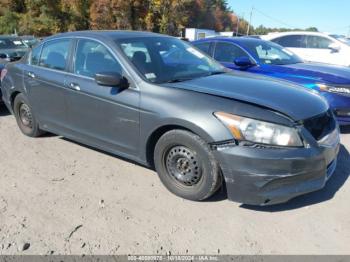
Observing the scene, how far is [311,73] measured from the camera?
5.85m

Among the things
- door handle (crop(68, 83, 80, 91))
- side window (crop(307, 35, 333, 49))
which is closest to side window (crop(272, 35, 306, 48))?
side window (crop(307, 35, 333, 49))

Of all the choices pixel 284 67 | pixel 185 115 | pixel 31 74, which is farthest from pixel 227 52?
pixel 185 115

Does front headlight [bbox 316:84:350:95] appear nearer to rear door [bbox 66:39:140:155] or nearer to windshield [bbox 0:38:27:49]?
rear door [bbox 66:39:140:155]

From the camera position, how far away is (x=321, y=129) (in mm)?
3455

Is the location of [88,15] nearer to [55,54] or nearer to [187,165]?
[55,54]

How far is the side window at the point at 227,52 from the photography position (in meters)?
6.73

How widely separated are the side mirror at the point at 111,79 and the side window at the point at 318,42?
9237 mm

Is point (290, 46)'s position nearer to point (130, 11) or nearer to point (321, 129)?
point (321, 129)

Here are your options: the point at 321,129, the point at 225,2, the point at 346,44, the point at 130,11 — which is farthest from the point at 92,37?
the point at 225,2

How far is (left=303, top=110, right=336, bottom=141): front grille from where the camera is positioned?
3299mm

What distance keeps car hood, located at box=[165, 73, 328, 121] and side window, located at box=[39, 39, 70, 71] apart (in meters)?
1.68

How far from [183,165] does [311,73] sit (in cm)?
342

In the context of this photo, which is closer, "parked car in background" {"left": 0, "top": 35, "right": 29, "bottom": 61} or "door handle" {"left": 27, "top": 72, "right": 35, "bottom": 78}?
"door handle" {"left": 27, "top": 72, "right": 35, "bottom": 78}

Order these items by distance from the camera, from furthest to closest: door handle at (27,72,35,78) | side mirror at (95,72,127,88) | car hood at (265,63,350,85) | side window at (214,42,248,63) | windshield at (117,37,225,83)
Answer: side window at (214,42,248,63) → car hood at (265,63,350,85) → door handle at (27,72,35,78) → windshield at (117,37,225,83) → side mirror at (95,72,127,88)
